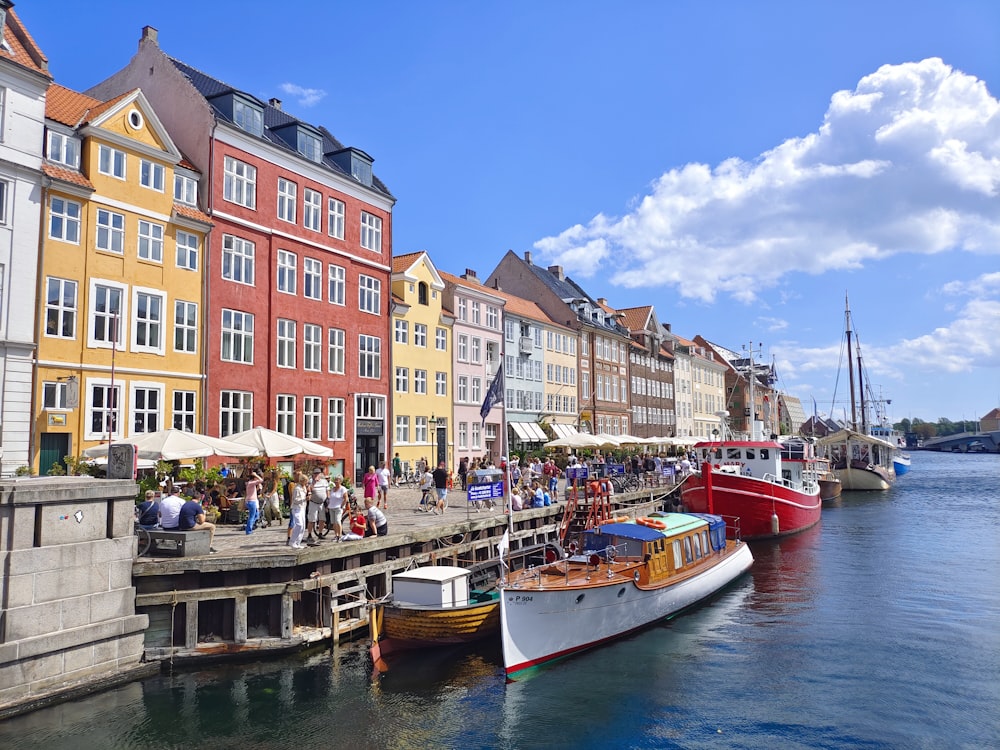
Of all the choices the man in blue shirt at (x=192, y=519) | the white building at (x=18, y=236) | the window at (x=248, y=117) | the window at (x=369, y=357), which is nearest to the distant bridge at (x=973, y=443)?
the window at (x=369, y=357)

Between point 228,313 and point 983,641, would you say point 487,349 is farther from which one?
point 983,641

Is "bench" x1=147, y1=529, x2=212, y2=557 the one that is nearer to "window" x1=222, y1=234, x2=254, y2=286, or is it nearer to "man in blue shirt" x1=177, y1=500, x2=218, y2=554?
"man in blue shirt" x1=177, y1=500, x2=218, y2=554

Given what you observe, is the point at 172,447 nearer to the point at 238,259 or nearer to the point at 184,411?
the point at 184,411

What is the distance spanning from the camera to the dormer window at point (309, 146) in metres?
33.7

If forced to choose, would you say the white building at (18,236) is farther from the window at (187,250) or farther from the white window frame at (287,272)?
the white window frame at (287,272)

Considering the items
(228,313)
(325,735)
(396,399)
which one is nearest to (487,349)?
(396,399)

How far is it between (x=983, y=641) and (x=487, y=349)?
108 feet

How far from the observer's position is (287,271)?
32.2 m

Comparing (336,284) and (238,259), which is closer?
(238,259)

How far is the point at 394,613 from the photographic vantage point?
53.7 feet

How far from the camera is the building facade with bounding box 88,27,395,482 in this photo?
29.5m

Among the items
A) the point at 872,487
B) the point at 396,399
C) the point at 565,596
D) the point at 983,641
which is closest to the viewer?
the point at 565,596

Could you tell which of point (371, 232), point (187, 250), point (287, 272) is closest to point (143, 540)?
point (187, 250)

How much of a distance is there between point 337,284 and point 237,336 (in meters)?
6.45
